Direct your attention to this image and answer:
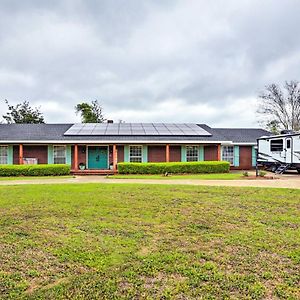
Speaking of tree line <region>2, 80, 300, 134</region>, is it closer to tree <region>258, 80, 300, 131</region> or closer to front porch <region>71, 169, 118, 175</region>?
tree <region>258, 80, 300, 131</region>

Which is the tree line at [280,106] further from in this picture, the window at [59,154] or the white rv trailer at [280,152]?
the window at [59,154]

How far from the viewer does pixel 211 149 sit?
22719mm

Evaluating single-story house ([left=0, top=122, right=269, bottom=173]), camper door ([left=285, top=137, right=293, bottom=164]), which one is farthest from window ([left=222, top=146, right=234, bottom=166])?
camper door ([left=285, top=137, right=293, bottom=164])

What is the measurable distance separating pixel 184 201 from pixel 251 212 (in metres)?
1.95

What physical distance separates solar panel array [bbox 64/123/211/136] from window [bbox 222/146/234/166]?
1.86 metres

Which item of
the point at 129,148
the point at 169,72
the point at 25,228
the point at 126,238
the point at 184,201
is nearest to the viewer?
the point at 126,238

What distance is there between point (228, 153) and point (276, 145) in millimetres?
4116

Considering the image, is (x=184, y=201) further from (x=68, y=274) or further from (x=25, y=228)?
(x=68, y=274)

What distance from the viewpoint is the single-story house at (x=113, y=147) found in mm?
21031

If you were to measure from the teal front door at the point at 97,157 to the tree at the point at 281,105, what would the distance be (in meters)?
23.6

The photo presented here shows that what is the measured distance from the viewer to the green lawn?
3273mm

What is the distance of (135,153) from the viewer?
22109 millimetres

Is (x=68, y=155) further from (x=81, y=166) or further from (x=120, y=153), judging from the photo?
(x=120, y=153)

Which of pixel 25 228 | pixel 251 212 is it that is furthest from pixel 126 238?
pixel 251 212
